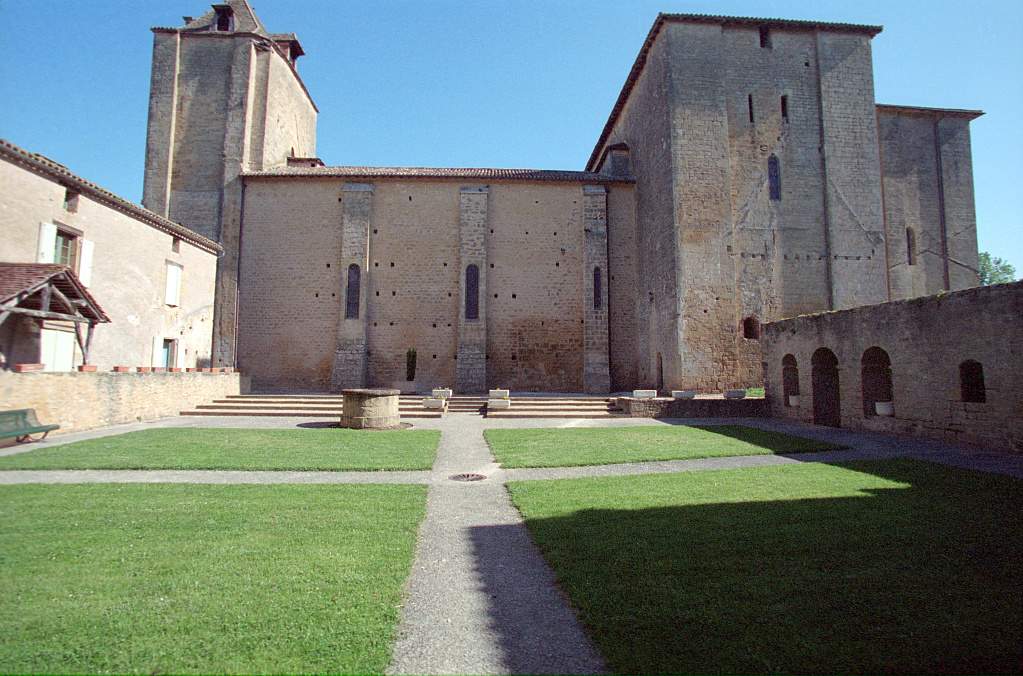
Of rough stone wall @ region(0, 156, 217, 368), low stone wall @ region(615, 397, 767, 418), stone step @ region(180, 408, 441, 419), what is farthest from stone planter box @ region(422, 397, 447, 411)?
rough stone wall @ region(0, 156, 217, 368)

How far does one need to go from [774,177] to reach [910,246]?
775cm

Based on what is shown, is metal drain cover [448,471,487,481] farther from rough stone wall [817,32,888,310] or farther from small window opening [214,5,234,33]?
small window opening [214,5,234,33]

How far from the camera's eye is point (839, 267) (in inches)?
721

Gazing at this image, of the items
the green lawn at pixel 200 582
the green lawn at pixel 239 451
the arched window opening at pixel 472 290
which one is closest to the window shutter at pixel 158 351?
the green lawn at pixel 239 451

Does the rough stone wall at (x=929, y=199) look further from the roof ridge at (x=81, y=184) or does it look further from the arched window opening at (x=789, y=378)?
the roof ridge at (x=81, y=184)

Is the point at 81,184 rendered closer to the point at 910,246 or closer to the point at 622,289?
the point at 622,289

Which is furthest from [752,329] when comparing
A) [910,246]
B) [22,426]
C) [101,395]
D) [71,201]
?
[71,201]

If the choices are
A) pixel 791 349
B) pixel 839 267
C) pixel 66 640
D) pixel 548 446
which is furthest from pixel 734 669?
pixel 839 267

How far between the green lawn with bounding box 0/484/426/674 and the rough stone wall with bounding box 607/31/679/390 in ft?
50.3

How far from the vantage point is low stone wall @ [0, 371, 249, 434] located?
32.8ft

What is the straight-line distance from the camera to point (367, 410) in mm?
12219

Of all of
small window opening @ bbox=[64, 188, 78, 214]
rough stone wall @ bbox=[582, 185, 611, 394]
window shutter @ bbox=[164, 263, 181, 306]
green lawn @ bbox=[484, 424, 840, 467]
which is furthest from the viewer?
rough stone wall @ bbox=[582, 185, 611, 394]

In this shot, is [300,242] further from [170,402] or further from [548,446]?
[548,446]

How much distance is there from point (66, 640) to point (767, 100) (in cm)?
2318
